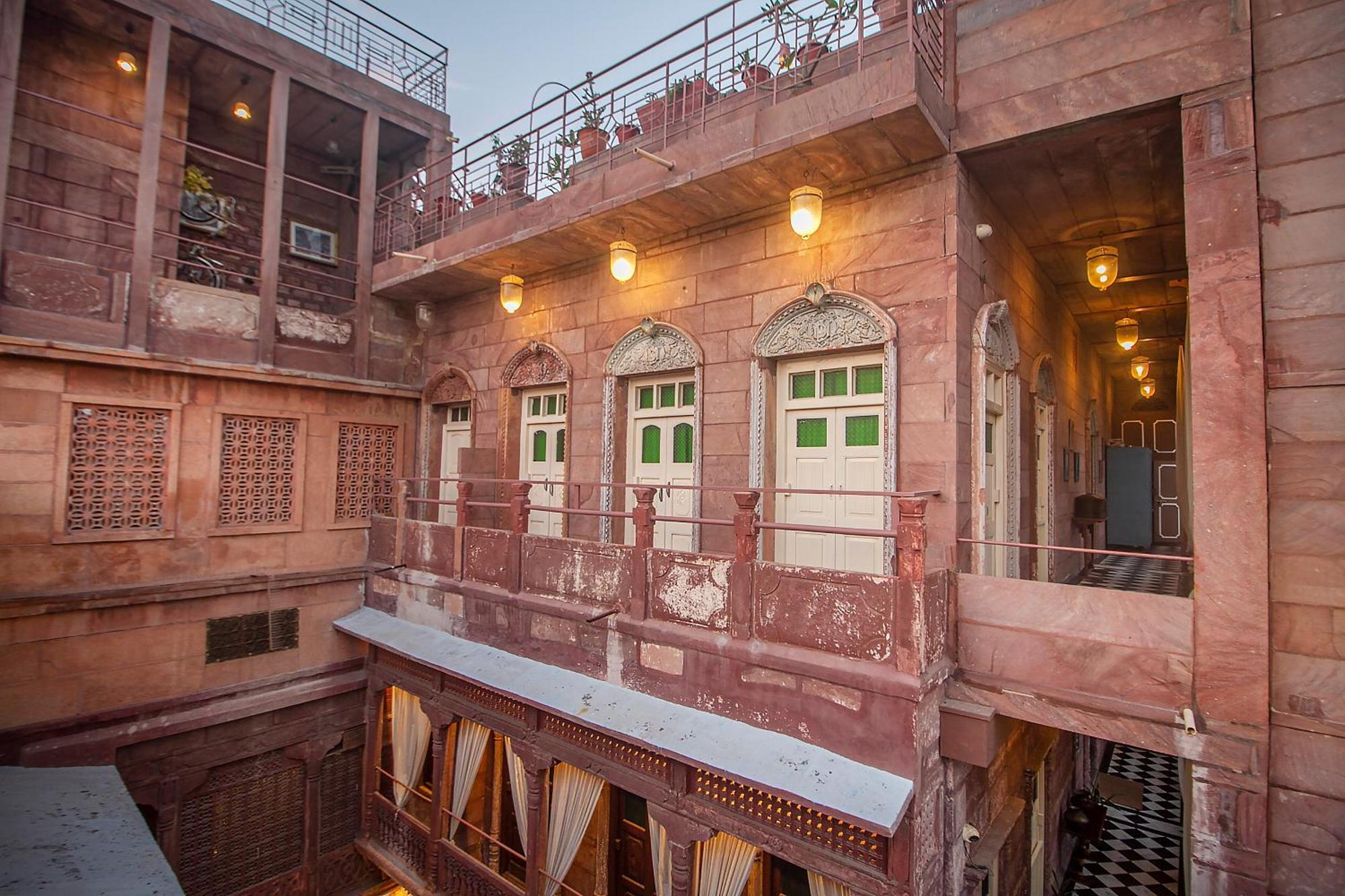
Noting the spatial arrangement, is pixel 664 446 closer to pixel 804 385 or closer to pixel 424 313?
pixel 804 385

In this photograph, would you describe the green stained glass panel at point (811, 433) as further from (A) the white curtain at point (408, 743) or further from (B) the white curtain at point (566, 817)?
(A) the white curtain at point (408, 743)

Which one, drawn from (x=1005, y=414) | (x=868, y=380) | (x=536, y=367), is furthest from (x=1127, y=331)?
(x=536, y=367)

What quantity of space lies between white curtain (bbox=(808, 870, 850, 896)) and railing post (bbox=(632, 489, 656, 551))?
284 centimetres

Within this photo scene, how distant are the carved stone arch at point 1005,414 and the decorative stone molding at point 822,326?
951 mm

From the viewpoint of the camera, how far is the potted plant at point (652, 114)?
778 centimetres

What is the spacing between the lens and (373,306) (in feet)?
33.6

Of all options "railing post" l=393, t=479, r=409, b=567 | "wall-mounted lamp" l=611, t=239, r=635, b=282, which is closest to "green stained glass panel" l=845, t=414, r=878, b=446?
"wall-mounted lamp" l=611, t=239, r=635, b=282

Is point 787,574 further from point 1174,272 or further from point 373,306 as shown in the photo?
point 373,306

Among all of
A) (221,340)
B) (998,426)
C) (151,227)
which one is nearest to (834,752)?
(998,426)

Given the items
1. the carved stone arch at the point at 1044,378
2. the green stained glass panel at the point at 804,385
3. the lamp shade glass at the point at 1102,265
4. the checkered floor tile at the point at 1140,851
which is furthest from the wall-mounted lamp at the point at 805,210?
the checkered floor tile at the point at 1140,851

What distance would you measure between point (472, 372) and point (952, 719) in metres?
8.12

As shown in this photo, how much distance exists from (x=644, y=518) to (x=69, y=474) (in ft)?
22.7

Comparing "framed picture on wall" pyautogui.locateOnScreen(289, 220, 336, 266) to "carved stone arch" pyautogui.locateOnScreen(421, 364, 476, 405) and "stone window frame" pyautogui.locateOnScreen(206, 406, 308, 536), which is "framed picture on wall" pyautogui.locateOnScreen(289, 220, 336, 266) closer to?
"carved stone arch" pyautogui.locateOnScreen(421, 364, 476, 405)

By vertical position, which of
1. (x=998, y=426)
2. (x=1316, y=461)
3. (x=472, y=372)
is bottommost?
(x=1316, y=461)
